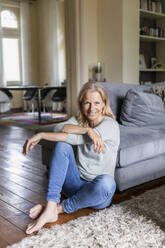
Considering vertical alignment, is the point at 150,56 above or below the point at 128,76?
above

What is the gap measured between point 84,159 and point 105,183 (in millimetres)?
215

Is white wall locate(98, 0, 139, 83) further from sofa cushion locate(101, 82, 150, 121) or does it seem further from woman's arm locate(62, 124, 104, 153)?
woman's arm locate(62, 124, 104, 153)

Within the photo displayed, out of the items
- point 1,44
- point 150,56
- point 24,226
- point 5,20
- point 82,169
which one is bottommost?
point 24,226

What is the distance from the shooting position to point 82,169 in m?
1.99

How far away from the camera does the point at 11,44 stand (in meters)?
9.20

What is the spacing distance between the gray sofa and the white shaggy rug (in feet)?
1.23

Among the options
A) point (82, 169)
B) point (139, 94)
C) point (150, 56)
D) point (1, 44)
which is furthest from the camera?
point (1, 44)

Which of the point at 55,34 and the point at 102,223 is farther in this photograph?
the point at 55,34

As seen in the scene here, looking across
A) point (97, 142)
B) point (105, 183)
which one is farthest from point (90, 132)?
point (105, 183)

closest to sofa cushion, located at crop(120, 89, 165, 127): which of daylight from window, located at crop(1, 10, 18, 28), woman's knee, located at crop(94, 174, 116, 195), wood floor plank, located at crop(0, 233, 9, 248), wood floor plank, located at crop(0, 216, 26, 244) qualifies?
woman's knee, located at crop(94, 174, 116, 195)

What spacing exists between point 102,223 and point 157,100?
1665 mm

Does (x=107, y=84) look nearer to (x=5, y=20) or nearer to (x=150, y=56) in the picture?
(x=150, y=56)

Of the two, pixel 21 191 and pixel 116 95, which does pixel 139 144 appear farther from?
pixel 21 191

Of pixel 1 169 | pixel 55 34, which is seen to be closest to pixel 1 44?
pixel 55 34
